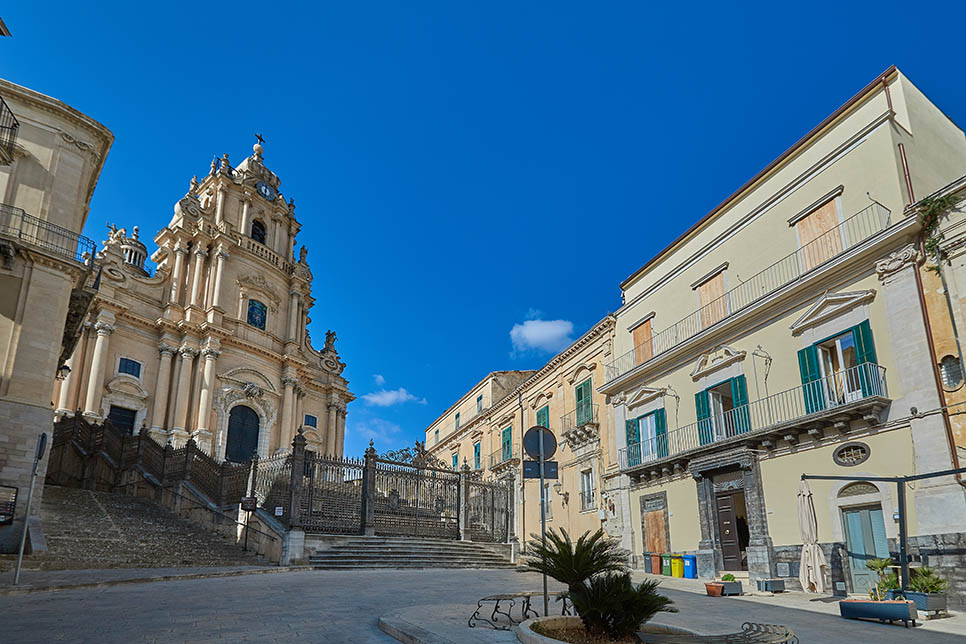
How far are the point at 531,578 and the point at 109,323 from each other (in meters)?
22.0

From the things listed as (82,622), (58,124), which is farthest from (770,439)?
(58,124)

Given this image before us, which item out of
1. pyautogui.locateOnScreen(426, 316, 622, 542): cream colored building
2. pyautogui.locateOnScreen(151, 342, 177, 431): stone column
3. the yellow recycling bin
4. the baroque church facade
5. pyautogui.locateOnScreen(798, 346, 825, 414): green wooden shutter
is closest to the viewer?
pyautogui.locateOnScreen(798, 346, 825, 414): green wooden shutter

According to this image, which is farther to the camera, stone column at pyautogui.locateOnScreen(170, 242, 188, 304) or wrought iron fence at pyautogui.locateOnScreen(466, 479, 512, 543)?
stone column at pyautogui.locateOnScreen(170, 242, 188, 304)

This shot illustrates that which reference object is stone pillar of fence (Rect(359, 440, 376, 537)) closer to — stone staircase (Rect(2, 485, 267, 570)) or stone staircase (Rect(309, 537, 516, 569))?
stone staircase (Rect(309, 537, 516, 569))

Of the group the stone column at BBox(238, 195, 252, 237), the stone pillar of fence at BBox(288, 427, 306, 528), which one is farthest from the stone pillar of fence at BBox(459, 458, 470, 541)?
the stone column at BBox(238, 195, 252, 237)

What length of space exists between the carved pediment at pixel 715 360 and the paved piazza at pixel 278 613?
787 cm

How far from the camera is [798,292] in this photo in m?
16.6

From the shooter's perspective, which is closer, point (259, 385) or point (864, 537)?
point (864, 537)

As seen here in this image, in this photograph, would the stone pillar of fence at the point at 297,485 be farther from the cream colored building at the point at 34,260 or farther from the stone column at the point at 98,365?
the stone column at the point at 98,365

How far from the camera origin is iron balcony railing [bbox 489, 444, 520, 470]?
108ft

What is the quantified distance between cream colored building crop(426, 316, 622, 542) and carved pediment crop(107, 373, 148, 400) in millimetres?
14650

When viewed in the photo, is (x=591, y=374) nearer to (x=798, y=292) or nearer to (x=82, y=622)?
(x=798, y=292)

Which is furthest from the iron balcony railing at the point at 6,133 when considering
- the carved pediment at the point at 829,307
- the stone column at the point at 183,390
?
the carved pediment at the point at 829,307

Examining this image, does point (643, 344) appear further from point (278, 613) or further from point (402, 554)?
point (278, 613)
